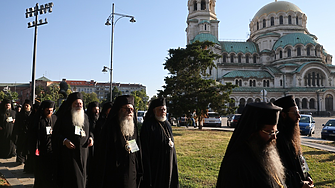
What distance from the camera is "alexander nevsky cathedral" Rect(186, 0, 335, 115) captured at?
59.5 m

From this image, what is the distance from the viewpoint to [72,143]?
535 cm

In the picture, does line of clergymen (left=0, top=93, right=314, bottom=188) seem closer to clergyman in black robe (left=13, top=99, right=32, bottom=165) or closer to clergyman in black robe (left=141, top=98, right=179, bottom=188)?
clergyman in black robe (left=141, top=98, right=179, bottom=188)

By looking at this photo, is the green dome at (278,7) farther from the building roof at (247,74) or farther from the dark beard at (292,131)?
the dark beard at (292,131)

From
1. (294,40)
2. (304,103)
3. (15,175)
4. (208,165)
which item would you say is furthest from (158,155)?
(294,40)

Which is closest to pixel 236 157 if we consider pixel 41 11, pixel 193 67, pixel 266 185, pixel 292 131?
pixel 266 185

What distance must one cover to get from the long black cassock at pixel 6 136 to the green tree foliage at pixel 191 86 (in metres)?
12.5

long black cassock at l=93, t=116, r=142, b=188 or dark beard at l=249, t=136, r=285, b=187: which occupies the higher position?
dark beard at l=249, t=136, r=285, b=187

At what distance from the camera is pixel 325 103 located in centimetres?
5866

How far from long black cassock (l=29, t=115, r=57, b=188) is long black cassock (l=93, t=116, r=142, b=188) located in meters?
1.54

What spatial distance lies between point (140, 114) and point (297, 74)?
156 ft

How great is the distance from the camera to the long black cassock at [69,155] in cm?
516

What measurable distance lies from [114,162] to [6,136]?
8.06 metres

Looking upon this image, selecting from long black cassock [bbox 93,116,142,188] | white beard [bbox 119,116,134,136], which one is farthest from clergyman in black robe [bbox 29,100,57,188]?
white beard [bbox 119,116,134,136]

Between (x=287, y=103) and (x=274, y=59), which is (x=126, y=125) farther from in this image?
(x=274, y=59)
